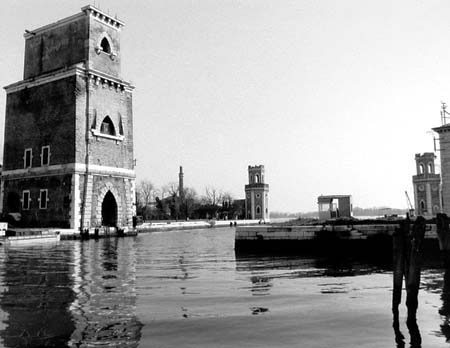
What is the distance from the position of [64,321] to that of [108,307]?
40.7 inches

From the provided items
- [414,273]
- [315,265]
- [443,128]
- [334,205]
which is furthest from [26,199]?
[414,273]

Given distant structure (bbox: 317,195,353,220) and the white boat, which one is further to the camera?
→ distant structure (bbox: 317,195,353,220)

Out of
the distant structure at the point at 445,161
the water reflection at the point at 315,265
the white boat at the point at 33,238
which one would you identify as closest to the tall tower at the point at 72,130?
the white boat at the point at 33,238

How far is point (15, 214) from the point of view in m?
30.9

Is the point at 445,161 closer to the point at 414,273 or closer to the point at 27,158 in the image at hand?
the point at 414,273

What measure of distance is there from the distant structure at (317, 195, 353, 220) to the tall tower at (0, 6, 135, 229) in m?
15.7

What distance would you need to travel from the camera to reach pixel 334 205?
38.4 m

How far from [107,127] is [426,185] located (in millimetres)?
54270

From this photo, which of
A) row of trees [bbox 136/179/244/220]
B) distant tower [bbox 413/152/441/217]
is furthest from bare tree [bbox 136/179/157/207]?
distant tower [bbox 413/152/441/217]

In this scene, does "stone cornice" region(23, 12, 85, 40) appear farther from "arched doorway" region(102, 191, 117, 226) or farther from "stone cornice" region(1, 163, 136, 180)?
"arched doorway" region(102, 191, 117, 226)

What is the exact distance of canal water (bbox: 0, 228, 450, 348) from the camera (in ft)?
17.7

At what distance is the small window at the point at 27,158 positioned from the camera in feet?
104

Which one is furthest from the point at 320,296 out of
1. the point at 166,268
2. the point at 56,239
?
the point at 56,239

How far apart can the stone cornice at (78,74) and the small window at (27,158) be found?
513 centimetres
